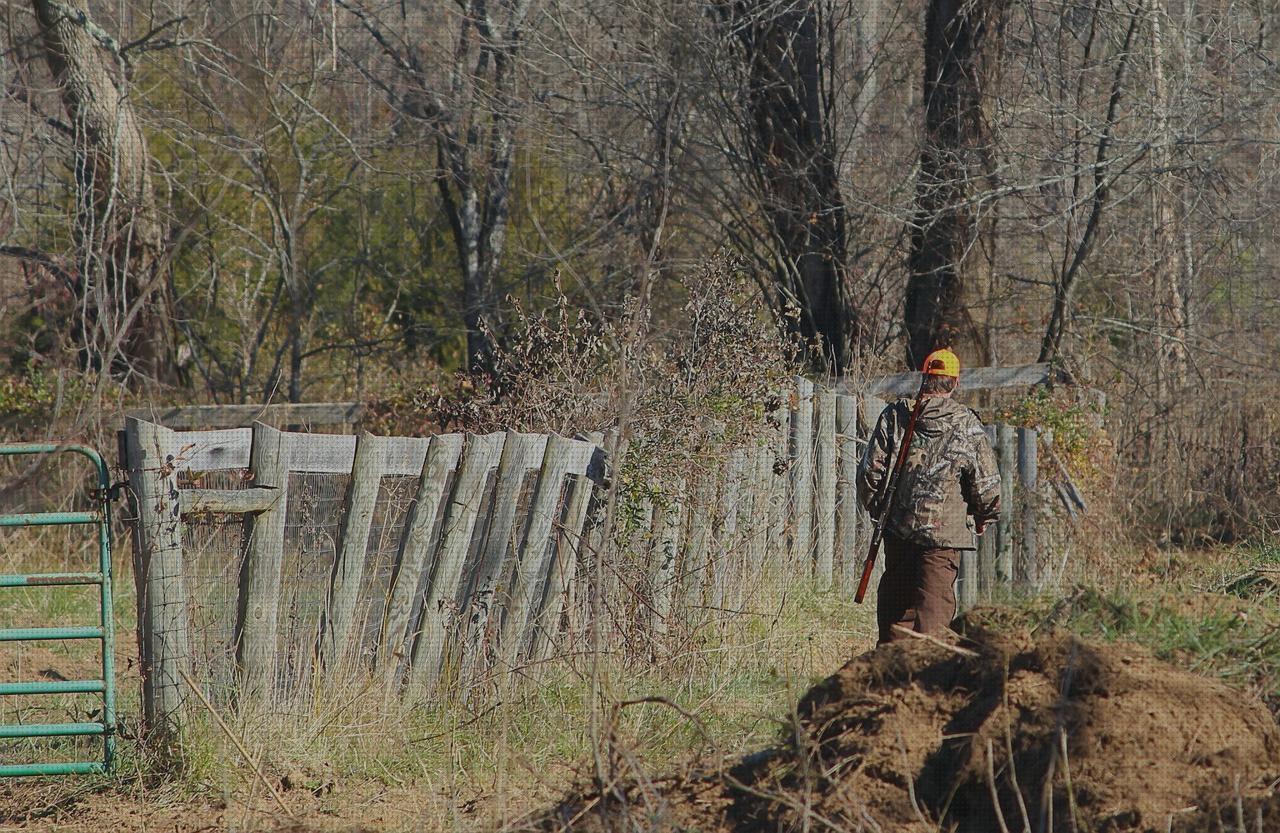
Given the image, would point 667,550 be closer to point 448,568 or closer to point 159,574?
point 448,568

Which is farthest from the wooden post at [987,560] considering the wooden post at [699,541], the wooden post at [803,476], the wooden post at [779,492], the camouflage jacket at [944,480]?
the camouflage jacket at [944,480]

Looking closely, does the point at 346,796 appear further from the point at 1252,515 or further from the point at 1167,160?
the point at 1167,160

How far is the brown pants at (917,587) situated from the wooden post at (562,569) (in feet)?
4.74

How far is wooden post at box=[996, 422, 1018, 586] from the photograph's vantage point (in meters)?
9.30

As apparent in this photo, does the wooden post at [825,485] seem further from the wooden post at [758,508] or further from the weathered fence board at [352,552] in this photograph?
the weathered fence board at [352,552]

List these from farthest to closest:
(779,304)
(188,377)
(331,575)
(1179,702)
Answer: (188,377) → (779,304) → (331,575) → (1179,702)

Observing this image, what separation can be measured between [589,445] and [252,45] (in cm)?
1069

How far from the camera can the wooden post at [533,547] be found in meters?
6.14

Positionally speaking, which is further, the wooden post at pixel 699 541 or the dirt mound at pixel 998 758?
the wooden post at pixel 699 541

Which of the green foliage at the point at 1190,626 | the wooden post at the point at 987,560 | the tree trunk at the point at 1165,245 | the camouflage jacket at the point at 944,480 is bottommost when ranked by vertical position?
the wooden post at the point at 987,560

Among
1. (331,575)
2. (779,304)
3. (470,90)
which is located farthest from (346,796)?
(470,90)

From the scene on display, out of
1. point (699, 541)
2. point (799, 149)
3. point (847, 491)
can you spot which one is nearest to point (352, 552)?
point (699, 541)

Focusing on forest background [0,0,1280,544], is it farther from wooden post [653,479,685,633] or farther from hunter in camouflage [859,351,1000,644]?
hunter in camouflage [859,351,1000,644]

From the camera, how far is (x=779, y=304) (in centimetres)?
1347
